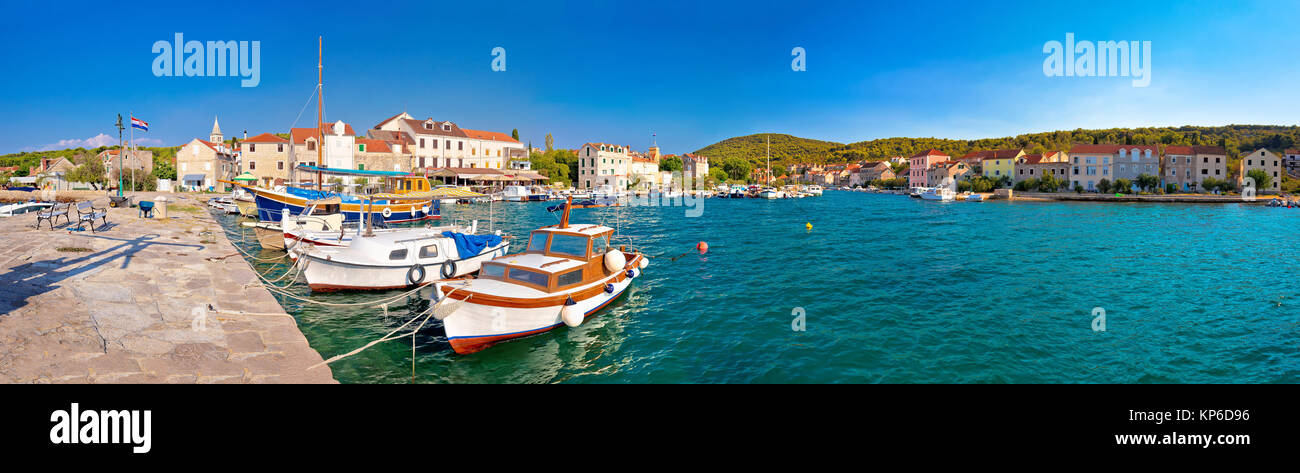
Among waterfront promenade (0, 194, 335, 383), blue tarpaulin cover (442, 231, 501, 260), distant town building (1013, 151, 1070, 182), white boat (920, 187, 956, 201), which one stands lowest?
waterfront promenade (0, 194, 335, 383)

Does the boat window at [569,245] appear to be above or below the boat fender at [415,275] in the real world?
above

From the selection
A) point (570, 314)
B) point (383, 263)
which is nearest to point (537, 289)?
point (570, 314)

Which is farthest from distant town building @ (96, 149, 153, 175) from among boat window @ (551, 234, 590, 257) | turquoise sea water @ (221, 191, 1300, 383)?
boat window @ (551, 234, 590, 257)

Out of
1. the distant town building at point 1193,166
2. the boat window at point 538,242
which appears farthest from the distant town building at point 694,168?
the boat window at point 538,242

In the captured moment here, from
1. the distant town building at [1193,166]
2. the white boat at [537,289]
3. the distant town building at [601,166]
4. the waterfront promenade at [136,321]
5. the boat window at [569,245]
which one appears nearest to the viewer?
the waterfront promenade at [136,321]

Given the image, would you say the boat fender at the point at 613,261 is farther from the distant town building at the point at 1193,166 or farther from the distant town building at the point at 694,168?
the distant town building at the point at 694,168

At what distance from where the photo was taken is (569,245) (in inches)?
518

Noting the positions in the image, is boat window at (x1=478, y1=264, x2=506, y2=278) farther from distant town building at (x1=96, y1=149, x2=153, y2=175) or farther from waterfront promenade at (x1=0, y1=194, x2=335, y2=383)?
distant town building at (x1=96, y1=149, x2=153, y2=175)

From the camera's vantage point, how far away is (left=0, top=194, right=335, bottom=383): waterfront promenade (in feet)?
22.4

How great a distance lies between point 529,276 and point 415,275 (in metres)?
5.76

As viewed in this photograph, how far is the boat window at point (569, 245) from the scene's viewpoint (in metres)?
13.0

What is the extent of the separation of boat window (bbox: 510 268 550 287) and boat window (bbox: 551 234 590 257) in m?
1.51
